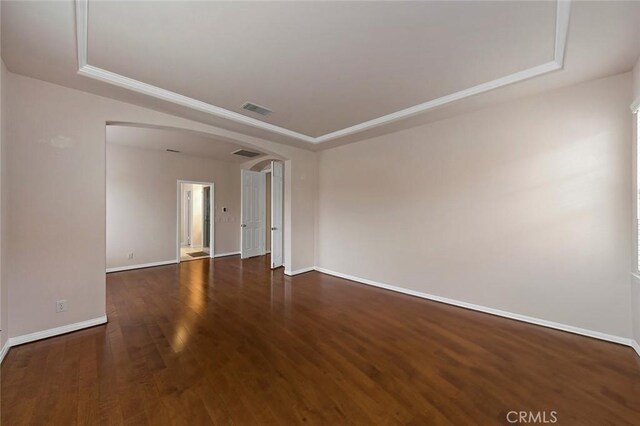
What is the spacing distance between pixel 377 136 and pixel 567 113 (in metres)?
2.49

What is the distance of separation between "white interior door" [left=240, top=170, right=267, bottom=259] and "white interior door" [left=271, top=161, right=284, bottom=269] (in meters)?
1.46

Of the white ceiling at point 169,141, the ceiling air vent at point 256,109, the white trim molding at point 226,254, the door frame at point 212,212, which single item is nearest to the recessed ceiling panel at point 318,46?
the ceiling air vent at point 256,109

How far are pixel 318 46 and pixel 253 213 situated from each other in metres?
5.63

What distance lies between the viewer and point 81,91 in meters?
2.82

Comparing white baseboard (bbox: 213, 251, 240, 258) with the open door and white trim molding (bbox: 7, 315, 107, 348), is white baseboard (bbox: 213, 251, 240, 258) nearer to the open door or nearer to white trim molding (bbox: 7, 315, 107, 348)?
the open door

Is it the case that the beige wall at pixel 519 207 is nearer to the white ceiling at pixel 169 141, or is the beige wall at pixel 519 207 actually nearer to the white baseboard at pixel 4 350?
the white ceiling at pixel 169 141

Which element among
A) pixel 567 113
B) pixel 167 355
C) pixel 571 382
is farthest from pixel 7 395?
pixel 567 113

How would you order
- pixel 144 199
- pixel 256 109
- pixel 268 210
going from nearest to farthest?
pixel 256 109 → pixel 144 199 → pixel 268 210

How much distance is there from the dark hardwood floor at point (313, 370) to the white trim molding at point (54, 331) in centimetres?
10

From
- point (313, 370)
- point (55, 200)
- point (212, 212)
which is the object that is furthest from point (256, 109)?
point (212, 212)

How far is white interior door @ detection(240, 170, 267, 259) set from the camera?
6.92 metres

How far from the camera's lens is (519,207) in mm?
3068

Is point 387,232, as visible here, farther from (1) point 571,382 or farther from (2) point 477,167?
(1) point 571,382

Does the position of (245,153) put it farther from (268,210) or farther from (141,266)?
(141,266)
